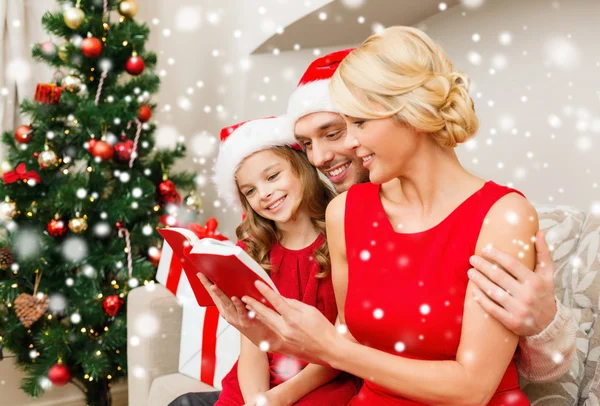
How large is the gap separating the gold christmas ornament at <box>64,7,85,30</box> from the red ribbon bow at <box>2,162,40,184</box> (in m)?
0.61

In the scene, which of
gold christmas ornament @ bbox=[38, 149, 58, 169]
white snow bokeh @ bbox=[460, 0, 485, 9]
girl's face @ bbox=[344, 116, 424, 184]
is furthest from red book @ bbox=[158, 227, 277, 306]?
white snow bokeh @ bbox=[460, 0, 485, 9]

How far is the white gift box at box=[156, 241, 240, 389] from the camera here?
2.10 meters

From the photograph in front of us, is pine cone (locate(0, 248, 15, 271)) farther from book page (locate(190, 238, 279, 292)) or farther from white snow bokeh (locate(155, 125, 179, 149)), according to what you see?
book page (locate(190, 238, 279, 292))

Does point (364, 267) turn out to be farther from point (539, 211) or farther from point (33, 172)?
point (33, 172)

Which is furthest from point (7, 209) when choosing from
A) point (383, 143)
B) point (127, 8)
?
point (383, 143)

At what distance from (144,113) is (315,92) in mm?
1235

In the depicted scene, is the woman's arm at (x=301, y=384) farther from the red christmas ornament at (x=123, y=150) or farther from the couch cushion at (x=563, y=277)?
the red christmas ornament at (x=123, y=150)

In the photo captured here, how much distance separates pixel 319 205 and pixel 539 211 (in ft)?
1.94

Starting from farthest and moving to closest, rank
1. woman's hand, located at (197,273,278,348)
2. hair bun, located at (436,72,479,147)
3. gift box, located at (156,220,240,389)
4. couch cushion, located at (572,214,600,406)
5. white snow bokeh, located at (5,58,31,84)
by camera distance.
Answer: white snow bokeh, located at (5,58,31,84), gift box, located at (156,220,240,389), couch cushion, located at (572,214,600,406), woman's hand, located at (197,273,278,348), hair bun, located at (436,72,479,147)

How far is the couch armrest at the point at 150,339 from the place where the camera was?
83.6 inches

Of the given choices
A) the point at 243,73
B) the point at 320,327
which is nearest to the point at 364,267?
the point at 320,327

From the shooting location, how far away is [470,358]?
3.50 feet

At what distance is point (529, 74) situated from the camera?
222cm

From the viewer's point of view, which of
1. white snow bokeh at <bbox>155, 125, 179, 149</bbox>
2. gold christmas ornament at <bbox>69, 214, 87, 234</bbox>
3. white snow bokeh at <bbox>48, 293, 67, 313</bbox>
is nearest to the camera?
gold christmas ornament at <bbox>69, 214, 87, 234</bbox>
